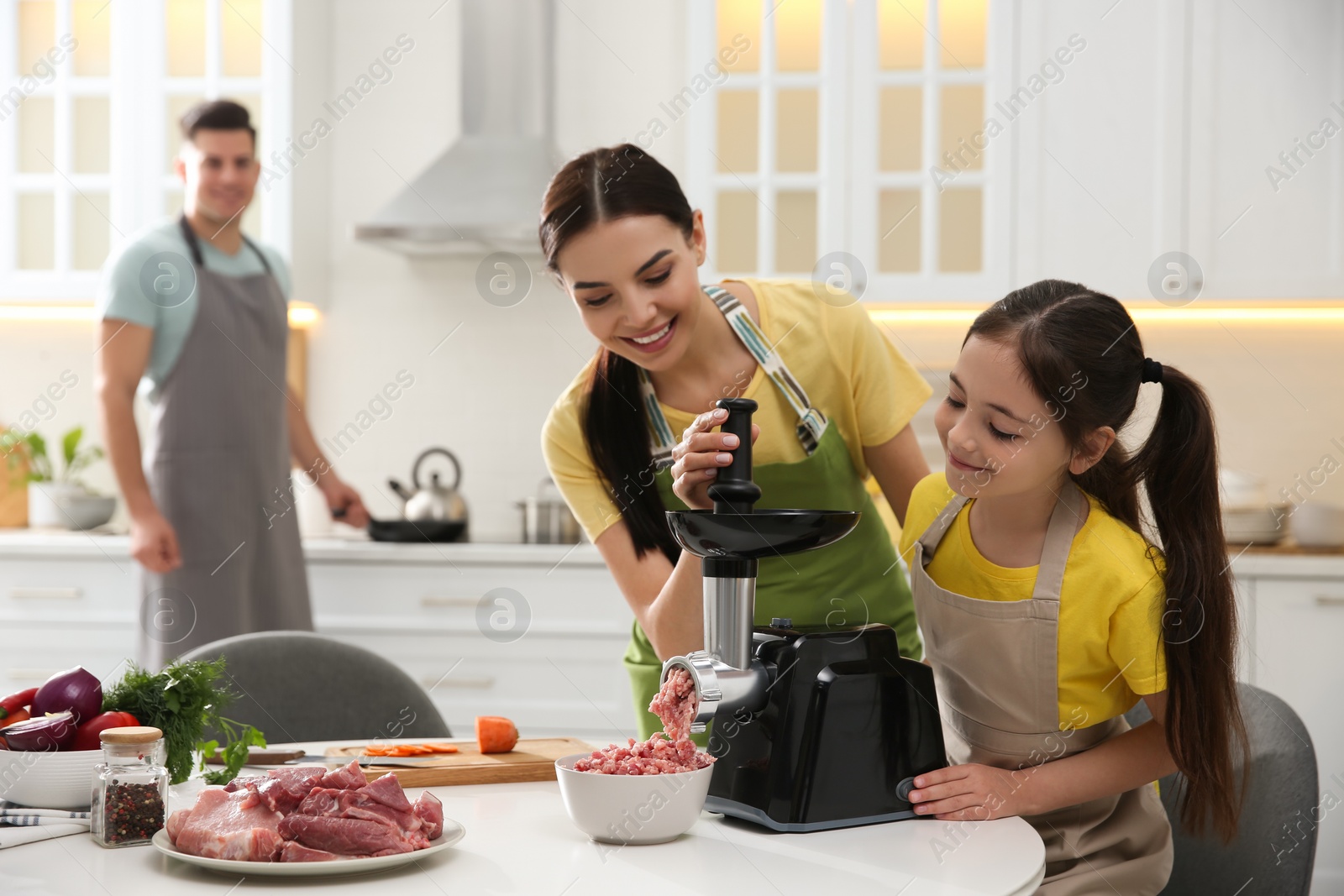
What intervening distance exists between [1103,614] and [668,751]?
457mm

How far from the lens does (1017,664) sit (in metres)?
1.20

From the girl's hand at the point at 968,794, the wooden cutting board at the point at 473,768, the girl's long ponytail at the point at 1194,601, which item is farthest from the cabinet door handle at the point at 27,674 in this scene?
the girl's long ponytail at the point at 1194,601

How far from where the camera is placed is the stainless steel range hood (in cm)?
318

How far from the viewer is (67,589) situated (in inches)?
119

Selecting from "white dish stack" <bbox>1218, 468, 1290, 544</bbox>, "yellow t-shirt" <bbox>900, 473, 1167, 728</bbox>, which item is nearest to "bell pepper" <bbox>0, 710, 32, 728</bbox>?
"yellow t-shirt" <bbox>900, 473, 1167, 728</bbox>

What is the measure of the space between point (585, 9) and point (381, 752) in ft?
9.08

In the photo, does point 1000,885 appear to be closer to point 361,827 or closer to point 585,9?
point 361,827

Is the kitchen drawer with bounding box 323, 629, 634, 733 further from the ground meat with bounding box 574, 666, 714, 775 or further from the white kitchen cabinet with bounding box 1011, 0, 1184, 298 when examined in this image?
the ground meat with bounding box 574, 666, 714, 775

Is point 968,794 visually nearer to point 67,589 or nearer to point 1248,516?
point 1248,516

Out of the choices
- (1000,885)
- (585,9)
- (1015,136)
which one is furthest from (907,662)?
(585,9)

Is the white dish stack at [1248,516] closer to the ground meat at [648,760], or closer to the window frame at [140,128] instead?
the ground meat at [648,760]

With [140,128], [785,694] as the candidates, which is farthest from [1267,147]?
[140,128]

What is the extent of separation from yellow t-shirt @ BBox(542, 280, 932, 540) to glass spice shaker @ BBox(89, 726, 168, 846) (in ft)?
2.11

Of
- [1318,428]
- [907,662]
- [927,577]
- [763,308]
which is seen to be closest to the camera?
[907,662]
